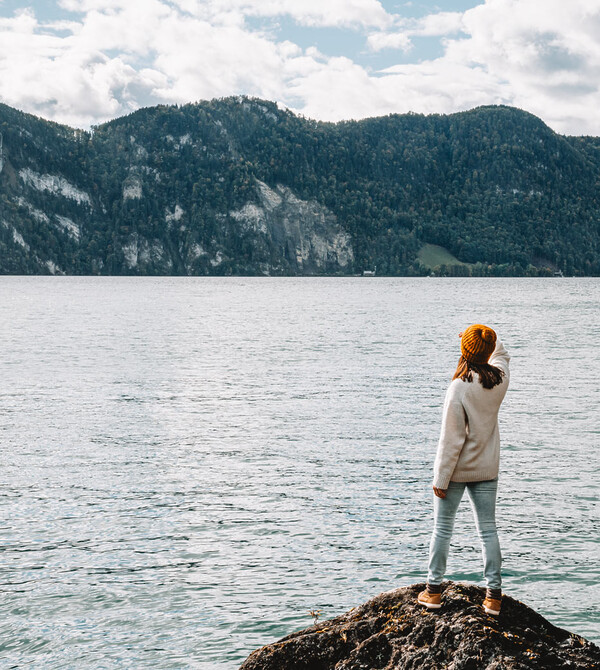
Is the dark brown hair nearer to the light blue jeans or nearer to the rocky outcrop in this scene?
the light blue jeans

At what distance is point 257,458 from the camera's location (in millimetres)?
19484

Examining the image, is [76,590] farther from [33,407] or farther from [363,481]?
[33,407]

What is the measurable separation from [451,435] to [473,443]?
0.69ft

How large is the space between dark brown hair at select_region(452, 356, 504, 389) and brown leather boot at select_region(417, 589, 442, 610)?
70.3 inches

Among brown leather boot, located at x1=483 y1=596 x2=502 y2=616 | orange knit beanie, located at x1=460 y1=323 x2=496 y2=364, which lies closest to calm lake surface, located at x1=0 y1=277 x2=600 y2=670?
brown leather boot, located at x1=483 y1=596 x2=502 y2=616

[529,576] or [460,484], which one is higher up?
[460,484]

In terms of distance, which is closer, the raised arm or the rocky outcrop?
the rocky outcrop

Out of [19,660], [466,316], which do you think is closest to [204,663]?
[19,660]

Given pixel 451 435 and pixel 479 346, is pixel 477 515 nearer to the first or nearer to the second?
pixel 451 435

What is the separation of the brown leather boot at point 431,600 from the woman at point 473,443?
33cm

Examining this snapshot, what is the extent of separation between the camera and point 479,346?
6.88 m

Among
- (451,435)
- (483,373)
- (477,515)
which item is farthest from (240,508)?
(483,373)

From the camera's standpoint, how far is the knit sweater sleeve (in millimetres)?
6887

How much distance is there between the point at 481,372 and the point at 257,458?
13.2 meters
